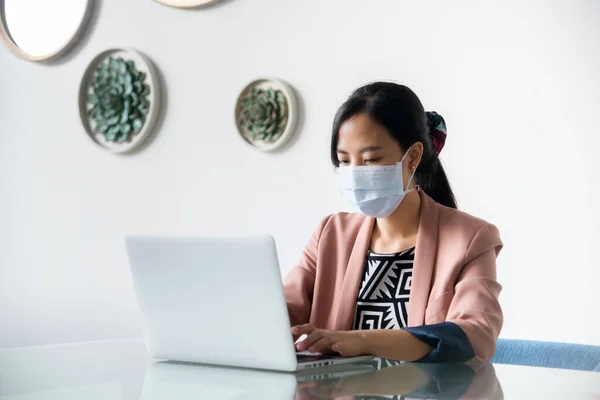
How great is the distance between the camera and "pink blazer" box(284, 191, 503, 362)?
1393 mm

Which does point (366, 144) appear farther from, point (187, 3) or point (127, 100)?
point (127, 100)

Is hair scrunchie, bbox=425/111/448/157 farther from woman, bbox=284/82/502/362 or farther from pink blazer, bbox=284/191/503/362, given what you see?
pink blazer, bbox=284/191/503/362

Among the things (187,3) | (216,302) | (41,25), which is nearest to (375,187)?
(216,302)

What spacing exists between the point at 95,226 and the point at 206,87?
0.81m

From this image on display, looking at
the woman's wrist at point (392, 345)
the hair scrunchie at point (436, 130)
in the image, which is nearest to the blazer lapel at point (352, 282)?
the hair scrunchie at point (436, 130)

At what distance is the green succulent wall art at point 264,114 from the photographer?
290 centimetres

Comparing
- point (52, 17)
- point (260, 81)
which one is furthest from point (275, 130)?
point (52, 17)

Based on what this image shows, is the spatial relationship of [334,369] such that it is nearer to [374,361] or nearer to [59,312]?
[374,361]

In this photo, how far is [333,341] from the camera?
1.21 m

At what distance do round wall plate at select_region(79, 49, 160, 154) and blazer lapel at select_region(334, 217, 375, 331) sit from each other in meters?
1.70

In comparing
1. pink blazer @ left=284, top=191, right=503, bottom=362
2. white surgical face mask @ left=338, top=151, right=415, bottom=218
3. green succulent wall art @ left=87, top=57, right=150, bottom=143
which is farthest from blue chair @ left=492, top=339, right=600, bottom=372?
green succulent wall art @ left=87, top=57, right=150, bottom=143

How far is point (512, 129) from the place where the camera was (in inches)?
96.3

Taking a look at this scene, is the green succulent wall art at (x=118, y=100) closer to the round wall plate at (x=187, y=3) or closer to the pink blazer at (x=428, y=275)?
the round wall plate at (x=187, y=3)

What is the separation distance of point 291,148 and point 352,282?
4.28 feet
